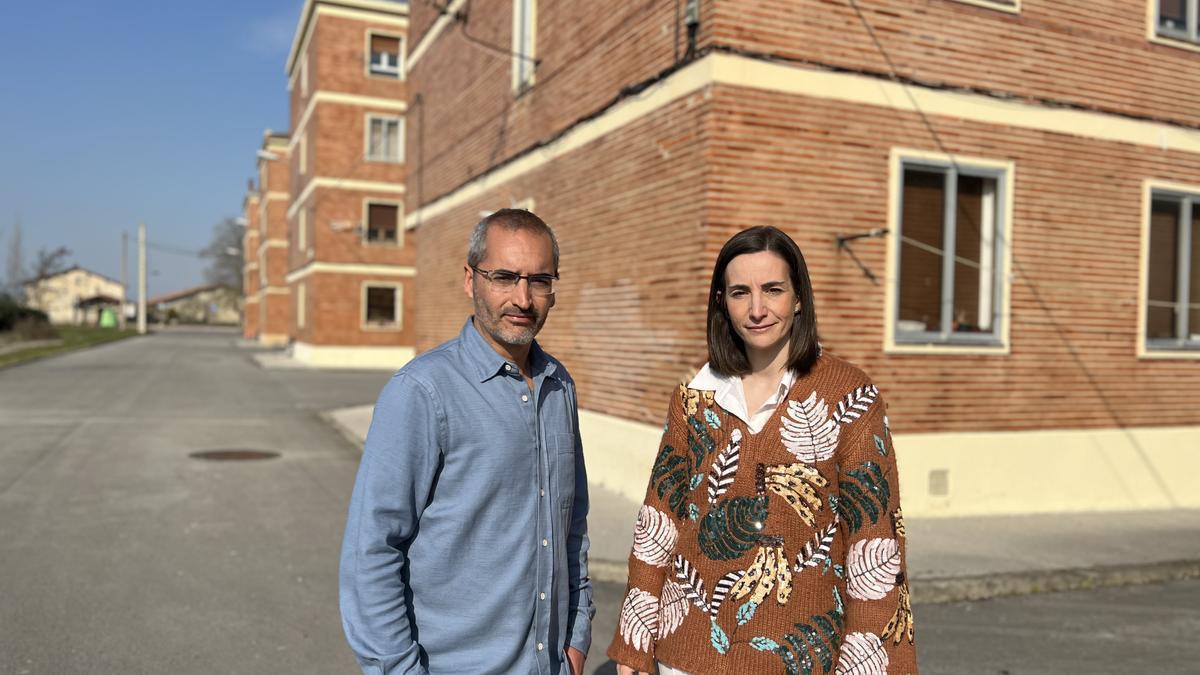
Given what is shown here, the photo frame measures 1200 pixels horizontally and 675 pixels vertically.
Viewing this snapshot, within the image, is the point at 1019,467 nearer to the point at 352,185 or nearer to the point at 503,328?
the point at 503,328

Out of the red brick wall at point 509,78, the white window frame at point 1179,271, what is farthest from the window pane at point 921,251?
the red brick wall at point 509,78

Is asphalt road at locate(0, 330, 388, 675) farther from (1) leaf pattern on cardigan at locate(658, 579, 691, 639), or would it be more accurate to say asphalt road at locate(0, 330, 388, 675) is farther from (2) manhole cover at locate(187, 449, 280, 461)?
(1) leaf pattern on cardigan at locate(658, 579, 691, 639)

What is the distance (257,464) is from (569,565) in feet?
31.7

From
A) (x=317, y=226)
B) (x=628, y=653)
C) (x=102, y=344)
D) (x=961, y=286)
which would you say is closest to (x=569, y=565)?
(x=628, y=653)

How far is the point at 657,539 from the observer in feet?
8.00

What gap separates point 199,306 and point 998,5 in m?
124

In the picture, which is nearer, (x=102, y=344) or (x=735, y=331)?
(x=735, y=331)

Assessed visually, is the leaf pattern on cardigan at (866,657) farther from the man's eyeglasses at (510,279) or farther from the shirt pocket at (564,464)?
the man's eyeglasses at (510,279)

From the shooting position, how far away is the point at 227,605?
5.64 meters

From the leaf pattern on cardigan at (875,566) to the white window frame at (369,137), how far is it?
32057 millimetres

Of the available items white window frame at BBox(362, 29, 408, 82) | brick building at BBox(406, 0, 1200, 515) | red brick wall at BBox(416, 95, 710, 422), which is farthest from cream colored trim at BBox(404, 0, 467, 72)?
white window frame at BBox(362, 29, 408, 82)

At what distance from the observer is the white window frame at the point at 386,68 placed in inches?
1260

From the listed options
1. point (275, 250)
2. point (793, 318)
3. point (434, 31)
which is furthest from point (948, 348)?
point (275, 250)

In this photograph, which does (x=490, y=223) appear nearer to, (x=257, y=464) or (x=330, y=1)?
(x=257, y=464)
